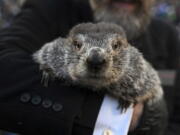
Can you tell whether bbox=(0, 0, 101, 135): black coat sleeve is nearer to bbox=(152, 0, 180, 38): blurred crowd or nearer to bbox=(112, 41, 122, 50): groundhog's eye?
bbox=(112, 41, 122, 50): groundhog's eye

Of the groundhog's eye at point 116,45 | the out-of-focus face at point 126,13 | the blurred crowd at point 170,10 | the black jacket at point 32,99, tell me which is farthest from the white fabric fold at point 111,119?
the blurred crowd at point 170,10

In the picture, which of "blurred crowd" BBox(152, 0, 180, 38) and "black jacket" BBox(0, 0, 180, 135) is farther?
"blurred crowd" BBox(152, 0, 180, 38)

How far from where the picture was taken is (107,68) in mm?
2102

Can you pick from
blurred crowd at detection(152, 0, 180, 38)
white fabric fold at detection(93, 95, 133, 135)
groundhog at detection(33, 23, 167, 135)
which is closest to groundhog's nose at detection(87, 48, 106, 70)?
groundhog at detection(33, 23, 167, 135)

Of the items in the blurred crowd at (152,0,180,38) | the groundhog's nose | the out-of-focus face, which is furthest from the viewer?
the blurred crowd at (152,0,180,38)

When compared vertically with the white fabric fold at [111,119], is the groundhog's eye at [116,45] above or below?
above

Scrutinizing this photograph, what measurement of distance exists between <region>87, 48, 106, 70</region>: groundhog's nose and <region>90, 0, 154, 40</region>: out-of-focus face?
3.68ft

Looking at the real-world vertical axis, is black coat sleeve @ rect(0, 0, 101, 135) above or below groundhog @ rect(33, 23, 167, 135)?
below

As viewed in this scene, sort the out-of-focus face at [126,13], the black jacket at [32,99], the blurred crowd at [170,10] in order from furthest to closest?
1. the blurred crowd at [170,10]
2. the out-of-focus face at [126,13]
3. the black jacket at [32,99]

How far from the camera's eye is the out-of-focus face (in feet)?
10.5

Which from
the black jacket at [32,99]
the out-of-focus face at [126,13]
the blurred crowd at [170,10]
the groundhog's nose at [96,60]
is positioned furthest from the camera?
the blurred crowd at [170,10]

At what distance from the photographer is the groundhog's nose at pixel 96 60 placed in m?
2.04

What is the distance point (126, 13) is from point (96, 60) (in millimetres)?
1273

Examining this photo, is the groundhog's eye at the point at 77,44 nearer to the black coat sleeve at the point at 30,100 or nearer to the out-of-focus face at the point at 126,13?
the black coat sleeve at the point at 30,100
